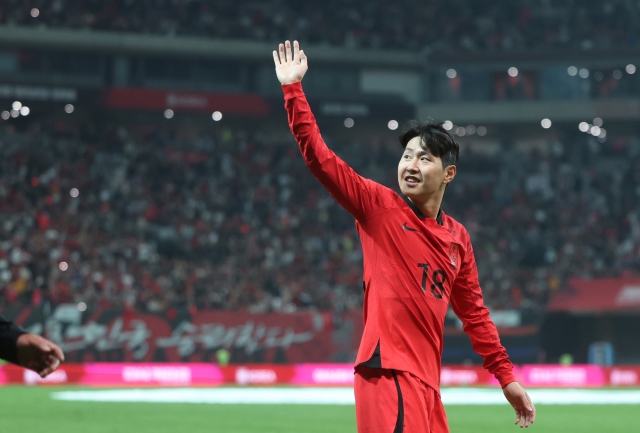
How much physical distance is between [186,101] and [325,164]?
3501cm

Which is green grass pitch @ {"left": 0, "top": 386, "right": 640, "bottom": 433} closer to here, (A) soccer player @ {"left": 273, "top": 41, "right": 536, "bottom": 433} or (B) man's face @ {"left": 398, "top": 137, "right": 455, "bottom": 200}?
(A) soccer player @ {"left": 273, "top": 41, "right": 536, "bottom": 433}

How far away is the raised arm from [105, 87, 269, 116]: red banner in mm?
34020

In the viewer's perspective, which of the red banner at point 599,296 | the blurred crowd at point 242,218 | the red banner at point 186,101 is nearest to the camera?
the blurred crowd at point 242,218

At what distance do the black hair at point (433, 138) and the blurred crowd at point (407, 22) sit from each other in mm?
35580

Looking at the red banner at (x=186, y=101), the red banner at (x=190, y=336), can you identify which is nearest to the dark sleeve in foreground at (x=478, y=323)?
the red banner at (x=190, y=336)

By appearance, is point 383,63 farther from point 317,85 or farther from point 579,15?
point 579,15

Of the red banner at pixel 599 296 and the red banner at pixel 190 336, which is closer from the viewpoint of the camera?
the red banner at pixel 190 336

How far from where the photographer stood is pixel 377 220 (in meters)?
5.00

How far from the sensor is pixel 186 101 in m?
39.0

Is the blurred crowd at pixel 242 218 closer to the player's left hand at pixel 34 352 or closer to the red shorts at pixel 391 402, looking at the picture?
the red shorts at pixel 391 402

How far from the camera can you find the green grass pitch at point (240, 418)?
12828 millimetres

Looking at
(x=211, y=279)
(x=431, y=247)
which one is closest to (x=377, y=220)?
(x=431, y=247)

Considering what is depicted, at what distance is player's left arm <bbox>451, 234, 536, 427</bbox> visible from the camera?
5.38 m

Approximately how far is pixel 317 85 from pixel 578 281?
15.9m
